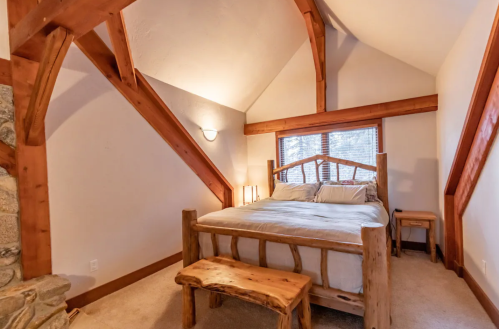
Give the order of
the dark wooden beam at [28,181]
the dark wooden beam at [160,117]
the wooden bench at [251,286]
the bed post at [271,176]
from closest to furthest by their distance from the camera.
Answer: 1. the wooden bench at [251,286]
2. the dark wooden beam at [28,181]
3. the dark wooden beam at [160,117]
4. the bed post at [271,176]

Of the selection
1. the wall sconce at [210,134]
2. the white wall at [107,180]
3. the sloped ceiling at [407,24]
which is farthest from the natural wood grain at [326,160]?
the white wall at [107,180]

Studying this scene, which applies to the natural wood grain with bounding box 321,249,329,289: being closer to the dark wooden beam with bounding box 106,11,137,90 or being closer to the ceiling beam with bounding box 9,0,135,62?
the ceiling beam with bounding box 9,0,135,62

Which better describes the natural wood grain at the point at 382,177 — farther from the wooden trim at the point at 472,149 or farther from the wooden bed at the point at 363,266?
the wooden bed at the point at 363,266

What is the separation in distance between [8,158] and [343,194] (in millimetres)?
3330

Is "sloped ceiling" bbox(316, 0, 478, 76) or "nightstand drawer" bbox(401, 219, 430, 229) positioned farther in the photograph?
"nightstand drawer" bbox(401, 219, 430, 229)

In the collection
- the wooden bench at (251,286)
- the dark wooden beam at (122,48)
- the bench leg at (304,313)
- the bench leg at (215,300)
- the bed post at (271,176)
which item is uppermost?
the dark wooden beam at (122,48)

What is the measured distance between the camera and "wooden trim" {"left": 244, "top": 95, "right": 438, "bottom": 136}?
3117 millimetres

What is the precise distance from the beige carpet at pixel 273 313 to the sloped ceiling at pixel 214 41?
2414 mm

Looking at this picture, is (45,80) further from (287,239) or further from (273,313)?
(273,313)

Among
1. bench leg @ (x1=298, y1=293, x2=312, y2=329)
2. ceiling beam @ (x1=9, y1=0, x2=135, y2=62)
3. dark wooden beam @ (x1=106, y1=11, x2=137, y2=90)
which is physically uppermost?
dark wooden beam @ (x1=106, y1=11, x2=137, y2=90)

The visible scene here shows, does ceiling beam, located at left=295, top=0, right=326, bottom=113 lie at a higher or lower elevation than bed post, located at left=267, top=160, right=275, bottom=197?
higher

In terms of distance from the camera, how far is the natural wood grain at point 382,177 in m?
3.11

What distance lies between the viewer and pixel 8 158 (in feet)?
5.65

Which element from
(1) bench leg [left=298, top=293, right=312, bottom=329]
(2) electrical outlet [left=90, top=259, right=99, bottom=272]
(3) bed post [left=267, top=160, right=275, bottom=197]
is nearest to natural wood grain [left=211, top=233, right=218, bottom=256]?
(1) bench leg [left=298, top=293, right=312, bottom=329]
